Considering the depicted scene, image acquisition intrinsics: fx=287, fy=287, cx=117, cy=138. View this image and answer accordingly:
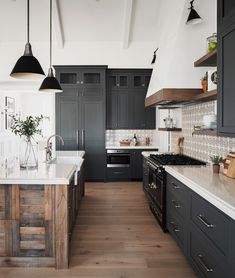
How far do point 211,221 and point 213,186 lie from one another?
0.36 m

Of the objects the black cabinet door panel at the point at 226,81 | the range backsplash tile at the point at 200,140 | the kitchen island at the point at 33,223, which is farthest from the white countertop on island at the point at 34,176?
the range backsplash tile at the point at 200,140

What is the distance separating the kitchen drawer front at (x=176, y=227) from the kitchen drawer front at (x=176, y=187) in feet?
0.84

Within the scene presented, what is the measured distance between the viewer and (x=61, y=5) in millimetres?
6184

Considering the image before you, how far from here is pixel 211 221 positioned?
2.08 metres

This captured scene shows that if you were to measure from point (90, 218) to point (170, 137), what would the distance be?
250 cm

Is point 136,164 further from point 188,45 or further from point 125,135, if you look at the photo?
point 188,45

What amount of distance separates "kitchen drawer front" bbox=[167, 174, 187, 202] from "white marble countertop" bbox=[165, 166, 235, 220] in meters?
0.06

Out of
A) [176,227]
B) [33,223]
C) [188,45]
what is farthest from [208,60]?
[33,223]

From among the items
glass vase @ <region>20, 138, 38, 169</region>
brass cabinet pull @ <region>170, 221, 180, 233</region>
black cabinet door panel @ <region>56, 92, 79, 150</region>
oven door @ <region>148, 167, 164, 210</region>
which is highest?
black cabinet door panel @ <region>56, 92, 79, 150</region>

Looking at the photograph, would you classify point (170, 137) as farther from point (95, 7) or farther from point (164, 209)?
point (95, 7)

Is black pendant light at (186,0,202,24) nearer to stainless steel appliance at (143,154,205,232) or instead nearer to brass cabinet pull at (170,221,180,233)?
stainless steel appliance at (143,154,205,232)

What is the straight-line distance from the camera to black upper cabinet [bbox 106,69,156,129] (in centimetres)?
720

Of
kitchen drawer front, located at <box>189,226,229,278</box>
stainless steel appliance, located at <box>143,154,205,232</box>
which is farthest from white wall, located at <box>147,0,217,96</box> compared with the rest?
kitchen drawer front, located at <box>189,226,229,278</box>

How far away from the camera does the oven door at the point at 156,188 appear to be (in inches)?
148
